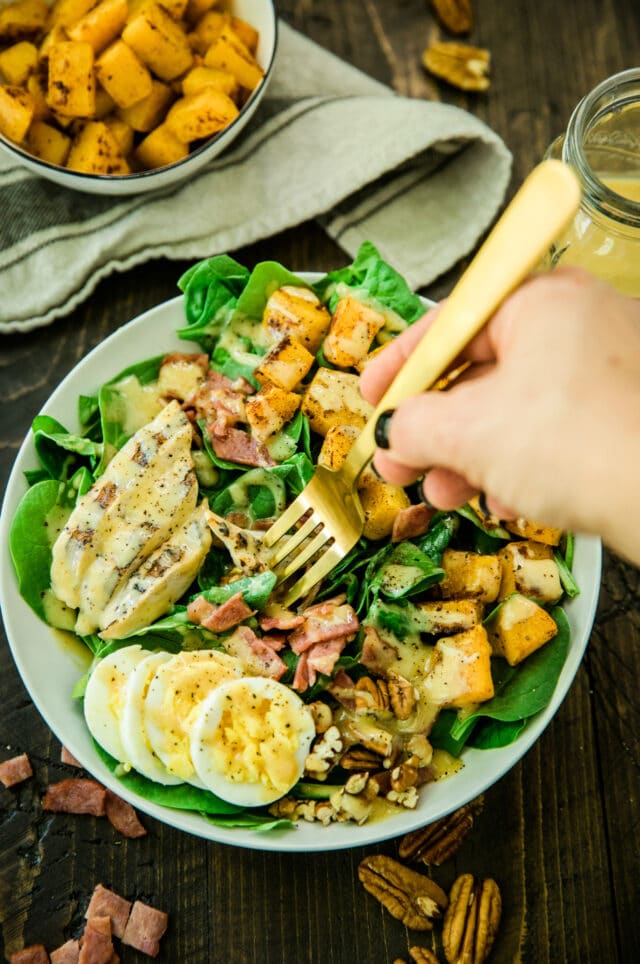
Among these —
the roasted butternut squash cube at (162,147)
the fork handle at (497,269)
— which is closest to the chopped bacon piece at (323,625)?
the fork handle at (497,269)

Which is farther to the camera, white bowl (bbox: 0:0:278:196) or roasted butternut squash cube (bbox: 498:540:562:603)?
white bowl (bbox: 0:0:278:196)

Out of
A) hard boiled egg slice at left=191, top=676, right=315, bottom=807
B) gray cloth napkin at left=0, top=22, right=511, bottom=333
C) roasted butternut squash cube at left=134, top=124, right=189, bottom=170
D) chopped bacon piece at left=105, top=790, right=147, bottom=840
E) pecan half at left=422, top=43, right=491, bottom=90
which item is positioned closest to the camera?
hard boiled egg slice at left=191, top=676, right=315, bottom=807

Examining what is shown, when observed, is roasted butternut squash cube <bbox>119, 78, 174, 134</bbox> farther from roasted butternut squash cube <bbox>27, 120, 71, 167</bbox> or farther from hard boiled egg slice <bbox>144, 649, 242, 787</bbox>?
hard boiled egg slice <bbox>144, 649, 242, 787</bbox>

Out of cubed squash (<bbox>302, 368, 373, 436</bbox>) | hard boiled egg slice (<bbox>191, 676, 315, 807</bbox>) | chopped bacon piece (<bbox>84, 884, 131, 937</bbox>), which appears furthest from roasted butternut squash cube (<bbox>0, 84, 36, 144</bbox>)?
chopped bacon piece (<bbox>84, 884, 131, 937</bbox>)

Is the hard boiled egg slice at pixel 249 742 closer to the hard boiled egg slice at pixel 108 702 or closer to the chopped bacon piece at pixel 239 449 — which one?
the hard boiled egg slice at pixel 108 702

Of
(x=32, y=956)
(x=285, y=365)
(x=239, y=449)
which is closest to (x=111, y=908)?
(x=32, y=956)

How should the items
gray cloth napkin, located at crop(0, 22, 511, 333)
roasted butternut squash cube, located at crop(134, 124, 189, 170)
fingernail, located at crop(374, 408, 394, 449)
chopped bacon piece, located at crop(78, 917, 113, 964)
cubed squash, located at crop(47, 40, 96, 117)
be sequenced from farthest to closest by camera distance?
1. gray cloth napkin, located at crop(0, 22, 511, 333)
2. roasted butternut squash cube, located at crop(134, 124, 189, 170)
3. cubed squash, located at crop(47, 40, 96, 117)
4. chopped bacon piece, located at crop(78, 917, 113, 964)
5. fingernail, located at crop(374, 408, 394, 449)

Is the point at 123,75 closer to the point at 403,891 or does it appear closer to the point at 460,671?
the point at 460,671
